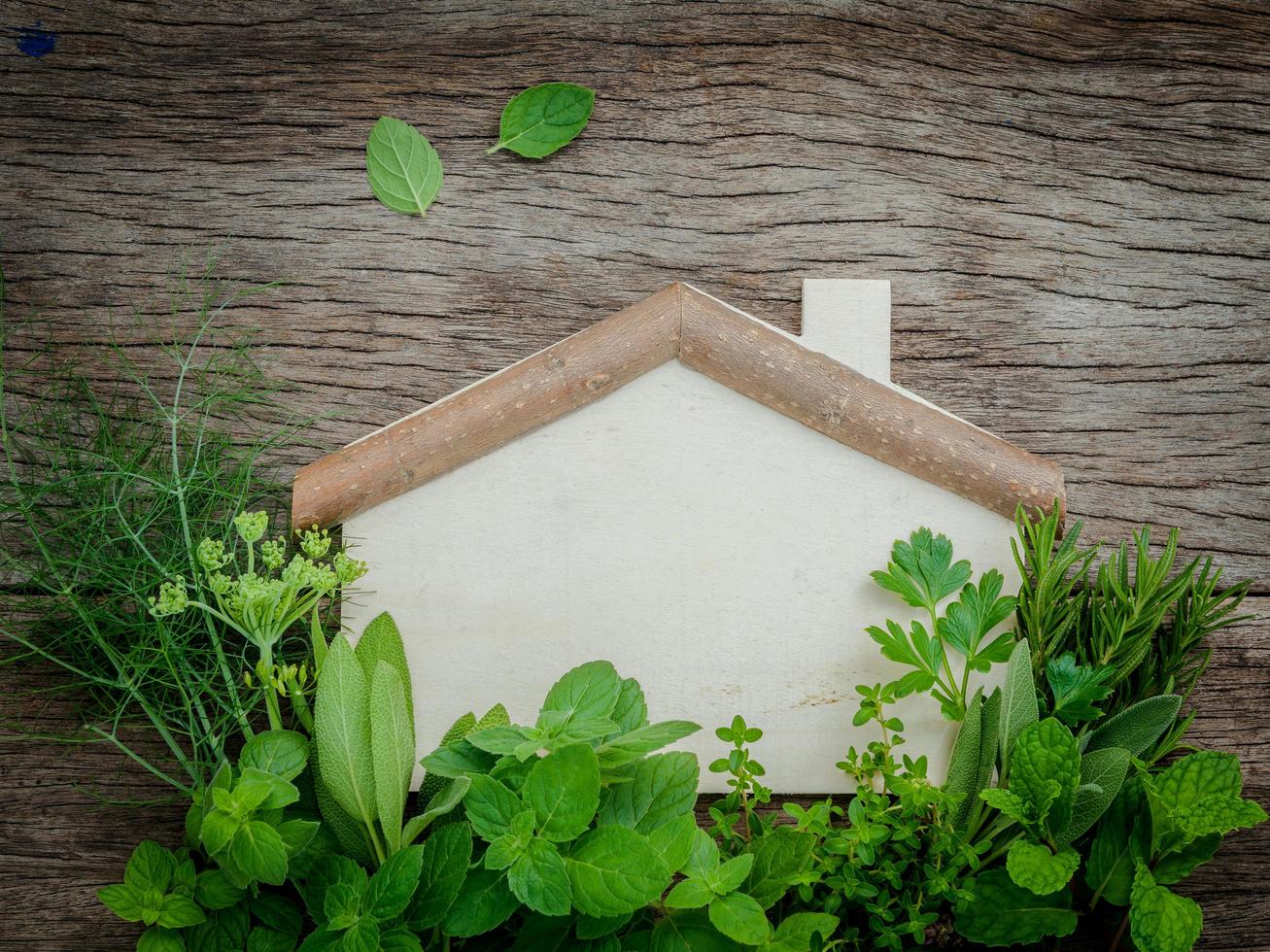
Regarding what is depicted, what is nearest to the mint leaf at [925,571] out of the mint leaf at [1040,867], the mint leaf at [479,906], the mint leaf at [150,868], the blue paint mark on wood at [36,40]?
the mint leaf at [1040,867]

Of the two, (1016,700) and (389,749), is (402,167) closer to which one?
(389,749)

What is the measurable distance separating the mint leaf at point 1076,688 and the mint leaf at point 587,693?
42 cm

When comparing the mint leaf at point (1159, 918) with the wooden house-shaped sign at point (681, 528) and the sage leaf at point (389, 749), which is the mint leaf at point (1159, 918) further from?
the sage leaf at point (389, 749)

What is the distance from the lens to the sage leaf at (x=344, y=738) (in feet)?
2.55

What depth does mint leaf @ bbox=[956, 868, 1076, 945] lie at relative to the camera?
2.69 feet

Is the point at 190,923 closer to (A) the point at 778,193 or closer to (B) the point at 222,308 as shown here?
(B) the point at 222,308

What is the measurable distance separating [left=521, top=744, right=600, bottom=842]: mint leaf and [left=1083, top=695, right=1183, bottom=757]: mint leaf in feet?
1.63

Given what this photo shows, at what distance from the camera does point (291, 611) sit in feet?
2.71

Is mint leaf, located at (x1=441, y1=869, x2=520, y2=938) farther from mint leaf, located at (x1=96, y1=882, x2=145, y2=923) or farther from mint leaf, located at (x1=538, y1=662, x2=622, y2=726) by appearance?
mint leaf, located at (x1=96, y1=882, x2=145, y2=923)

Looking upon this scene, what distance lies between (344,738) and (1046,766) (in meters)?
0.62

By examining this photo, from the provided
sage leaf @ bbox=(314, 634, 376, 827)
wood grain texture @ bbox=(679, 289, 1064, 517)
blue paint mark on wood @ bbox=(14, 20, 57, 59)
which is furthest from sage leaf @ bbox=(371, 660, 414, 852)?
blue paint mark on wood @ bbox=(14, 20, 57, 59)

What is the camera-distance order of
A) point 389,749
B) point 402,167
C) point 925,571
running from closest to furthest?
point 389,749
point 925,571
point 402,167

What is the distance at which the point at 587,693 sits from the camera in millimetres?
754

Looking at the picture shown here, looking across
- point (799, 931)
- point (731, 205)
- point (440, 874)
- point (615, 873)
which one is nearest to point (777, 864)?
point (799, 931)
